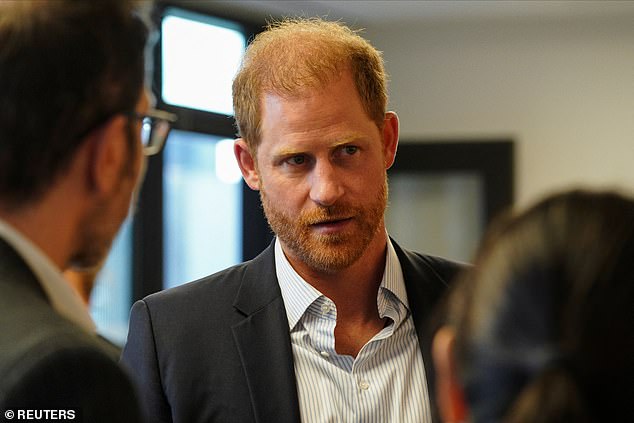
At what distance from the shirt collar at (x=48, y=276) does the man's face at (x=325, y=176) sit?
90cm

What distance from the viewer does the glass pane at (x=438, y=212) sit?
19.7 feet

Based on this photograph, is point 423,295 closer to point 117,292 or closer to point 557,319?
point 557,319

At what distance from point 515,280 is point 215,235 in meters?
4.77

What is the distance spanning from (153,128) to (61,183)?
0.61 feet

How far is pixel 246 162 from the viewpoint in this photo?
215 centimetres

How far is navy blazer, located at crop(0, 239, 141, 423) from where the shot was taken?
914mm

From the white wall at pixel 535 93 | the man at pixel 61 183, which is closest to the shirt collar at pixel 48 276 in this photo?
the man at pixel 61 183

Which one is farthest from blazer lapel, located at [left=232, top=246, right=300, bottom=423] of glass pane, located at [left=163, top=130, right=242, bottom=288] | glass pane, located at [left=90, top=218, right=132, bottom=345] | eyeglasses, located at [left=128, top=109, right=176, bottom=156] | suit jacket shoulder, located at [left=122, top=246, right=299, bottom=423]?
glass pane, located at [left=163, top=130, right=242, bottom=288]

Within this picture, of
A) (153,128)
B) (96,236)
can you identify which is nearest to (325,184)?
(153,128)

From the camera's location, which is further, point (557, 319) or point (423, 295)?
point (423, 295)

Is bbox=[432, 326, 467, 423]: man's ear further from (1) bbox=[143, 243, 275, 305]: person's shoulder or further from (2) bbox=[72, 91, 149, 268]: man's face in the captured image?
(1) bbox=[143, 243, 275, 305]: person's shoulder

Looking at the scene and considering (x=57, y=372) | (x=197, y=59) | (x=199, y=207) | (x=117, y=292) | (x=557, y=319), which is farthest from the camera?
(x=199, y=207)

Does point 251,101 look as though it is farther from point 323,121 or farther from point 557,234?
point 557,234

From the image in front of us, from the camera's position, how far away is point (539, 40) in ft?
19.5
